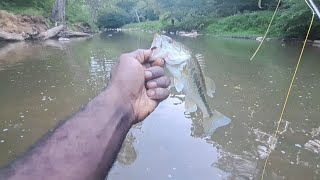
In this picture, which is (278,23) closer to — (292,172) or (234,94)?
(234,94)

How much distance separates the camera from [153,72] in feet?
6.66

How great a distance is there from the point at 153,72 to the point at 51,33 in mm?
29051

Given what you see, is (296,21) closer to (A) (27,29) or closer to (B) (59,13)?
(A) (27,29)

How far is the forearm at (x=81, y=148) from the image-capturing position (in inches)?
47.3

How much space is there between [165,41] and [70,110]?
6.22 meters

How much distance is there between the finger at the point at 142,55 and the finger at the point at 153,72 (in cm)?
8

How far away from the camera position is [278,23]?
29.0m

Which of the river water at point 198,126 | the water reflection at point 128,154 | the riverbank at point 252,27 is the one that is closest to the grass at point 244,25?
the riverbank at point 252,27

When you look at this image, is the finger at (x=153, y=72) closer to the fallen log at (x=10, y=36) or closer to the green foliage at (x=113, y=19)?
the fallen log at (x=10, y=36)

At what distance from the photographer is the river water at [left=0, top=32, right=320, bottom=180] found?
5.29 metres

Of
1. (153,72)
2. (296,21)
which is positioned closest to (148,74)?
(153,72)

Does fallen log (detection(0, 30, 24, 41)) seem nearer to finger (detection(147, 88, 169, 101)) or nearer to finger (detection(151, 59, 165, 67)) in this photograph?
finger (detection(151, 59, 165, 67))

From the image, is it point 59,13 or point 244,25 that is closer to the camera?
point 59,13

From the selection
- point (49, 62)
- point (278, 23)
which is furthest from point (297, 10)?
point (49, 62)
